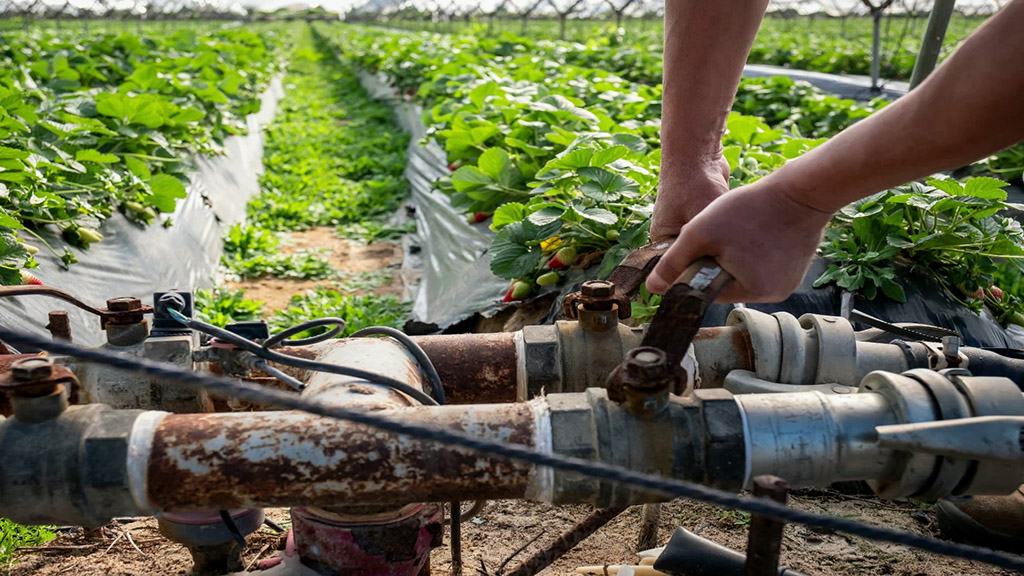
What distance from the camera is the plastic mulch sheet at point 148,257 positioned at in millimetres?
2666

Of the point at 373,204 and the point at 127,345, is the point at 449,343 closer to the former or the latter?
the point at 127,345

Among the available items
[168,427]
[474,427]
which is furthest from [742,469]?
[168,427]

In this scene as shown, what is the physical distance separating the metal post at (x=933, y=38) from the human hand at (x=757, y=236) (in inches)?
118

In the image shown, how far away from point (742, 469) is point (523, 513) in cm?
99

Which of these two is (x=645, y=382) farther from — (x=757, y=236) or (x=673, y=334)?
(x=757, y=236)

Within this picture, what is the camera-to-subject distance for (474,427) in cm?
120

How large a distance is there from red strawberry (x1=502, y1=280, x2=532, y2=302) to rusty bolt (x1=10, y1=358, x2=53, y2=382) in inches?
70.0

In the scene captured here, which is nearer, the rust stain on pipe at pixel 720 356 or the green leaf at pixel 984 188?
the rust stain on pipe at pixel 720 356

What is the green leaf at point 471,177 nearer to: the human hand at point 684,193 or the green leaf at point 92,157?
the green leaf at point 92,157

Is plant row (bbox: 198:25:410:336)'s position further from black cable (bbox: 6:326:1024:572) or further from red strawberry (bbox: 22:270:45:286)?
black cable (bbox: 6:326:1024:572)

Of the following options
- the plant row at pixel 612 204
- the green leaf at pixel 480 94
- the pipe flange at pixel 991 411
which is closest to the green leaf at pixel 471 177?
the plant row at pixel 612 204

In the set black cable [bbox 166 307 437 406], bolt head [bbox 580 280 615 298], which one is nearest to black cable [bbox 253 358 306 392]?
black cable [bbox 166 307 437 406]

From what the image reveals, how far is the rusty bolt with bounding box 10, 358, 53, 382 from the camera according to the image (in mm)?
1174

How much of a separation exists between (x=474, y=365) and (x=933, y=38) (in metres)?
3.30
